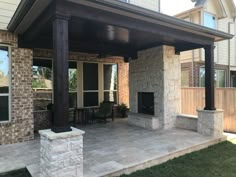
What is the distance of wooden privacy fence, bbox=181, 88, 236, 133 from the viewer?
7.18 meters

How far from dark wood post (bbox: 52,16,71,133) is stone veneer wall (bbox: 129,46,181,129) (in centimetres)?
454

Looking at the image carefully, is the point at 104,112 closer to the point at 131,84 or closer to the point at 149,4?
the point at 131,84

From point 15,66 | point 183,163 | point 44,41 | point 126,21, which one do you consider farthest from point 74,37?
point 183,163

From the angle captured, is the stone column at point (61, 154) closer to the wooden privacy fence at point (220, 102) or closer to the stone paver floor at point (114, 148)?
the stone paver floor at point (114, 148)

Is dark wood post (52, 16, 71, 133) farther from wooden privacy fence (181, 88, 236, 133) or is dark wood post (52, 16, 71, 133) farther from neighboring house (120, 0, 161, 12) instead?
wooden privacy fence (181, 88, 236, 133)

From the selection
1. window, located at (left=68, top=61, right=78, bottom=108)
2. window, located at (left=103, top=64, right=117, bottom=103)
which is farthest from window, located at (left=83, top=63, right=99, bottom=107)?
window, located at (left=103, top=64, right=117, bottom=103)

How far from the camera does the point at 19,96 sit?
5.81 meters

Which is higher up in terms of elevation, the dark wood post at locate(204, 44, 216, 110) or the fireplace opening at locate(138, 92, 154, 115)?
the dark wood post at locate(204, 44, 216, 110)

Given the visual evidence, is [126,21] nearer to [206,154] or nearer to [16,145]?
[206,154]

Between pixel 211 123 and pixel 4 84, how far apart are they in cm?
609

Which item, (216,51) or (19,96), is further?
(216,51)

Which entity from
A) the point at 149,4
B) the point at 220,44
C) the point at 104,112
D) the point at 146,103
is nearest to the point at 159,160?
the point at 146,103

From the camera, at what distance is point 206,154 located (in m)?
5.02

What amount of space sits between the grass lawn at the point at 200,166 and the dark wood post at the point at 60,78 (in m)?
1.67
